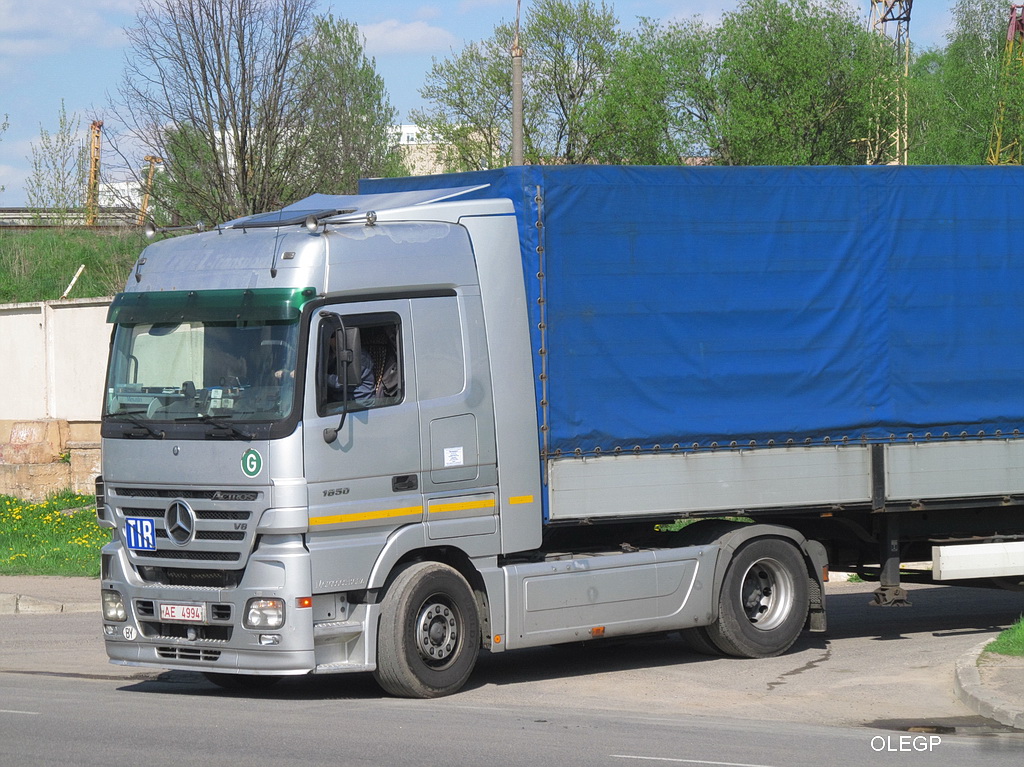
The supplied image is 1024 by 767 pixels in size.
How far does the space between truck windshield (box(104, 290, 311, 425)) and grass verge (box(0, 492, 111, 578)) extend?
574 cm

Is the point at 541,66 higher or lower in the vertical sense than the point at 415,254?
higher

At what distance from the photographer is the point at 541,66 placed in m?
55.5

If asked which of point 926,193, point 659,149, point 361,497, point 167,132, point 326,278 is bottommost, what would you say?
point 361,497

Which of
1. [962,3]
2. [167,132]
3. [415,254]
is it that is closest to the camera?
[415,254]

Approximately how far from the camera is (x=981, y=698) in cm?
876

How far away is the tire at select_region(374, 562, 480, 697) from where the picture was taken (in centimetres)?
916

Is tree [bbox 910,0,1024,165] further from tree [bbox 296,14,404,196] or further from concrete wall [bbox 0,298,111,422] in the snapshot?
concrete wall [bbox 0,298,111,422]

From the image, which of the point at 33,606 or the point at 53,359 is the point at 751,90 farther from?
the point at 33,606

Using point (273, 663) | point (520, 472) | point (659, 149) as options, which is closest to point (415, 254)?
point (520, 472)

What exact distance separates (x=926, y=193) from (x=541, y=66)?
4569 centimetres

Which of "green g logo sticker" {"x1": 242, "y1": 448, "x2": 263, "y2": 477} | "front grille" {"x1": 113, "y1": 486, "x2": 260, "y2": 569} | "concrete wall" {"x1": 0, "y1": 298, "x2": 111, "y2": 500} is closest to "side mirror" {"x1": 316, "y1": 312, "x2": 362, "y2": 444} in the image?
"green g logo sticker" {"x1": 242, "y1": 448, "x2": 263, "y2": 477}

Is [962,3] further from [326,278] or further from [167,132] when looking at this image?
[326,278]

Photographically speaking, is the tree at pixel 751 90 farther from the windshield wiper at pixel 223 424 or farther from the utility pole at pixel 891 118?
the windshield wiper at pixel 223 424

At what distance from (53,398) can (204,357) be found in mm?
14302
